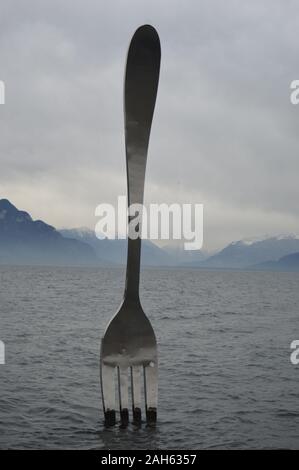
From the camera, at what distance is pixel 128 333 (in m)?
9.44

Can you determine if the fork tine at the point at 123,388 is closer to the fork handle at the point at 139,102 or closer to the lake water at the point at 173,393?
the lake water at the point at 173,393

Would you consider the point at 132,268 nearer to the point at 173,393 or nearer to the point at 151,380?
the point at 151,380

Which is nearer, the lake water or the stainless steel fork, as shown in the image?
the stainless steel fork

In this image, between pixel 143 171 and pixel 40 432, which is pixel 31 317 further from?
pixel 143 171

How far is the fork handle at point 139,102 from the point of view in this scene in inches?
316

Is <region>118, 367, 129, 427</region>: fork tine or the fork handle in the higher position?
the fork handle

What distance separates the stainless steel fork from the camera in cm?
809

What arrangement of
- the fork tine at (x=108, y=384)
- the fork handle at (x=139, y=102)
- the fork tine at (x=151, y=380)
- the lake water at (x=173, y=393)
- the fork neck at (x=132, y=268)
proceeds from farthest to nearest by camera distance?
the lake water at (x=173, y=393) < the fork tine at (x=151, y=380) < the fork tine at (x=108, y=384) < the fork neck at (x=132, y=268) < the fork handle at (x=139, y=102)

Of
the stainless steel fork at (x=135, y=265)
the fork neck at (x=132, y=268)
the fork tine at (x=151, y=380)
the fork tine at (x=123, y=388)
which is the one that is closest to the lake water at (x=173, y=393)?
the fork tine at (x=123, y=388)

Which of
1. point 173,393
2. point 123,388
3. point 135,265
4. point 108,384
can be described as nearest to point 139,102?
point 135,265

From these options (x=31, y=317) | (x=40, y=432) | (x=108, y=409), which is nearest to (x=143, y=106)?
(x=108, y=409)

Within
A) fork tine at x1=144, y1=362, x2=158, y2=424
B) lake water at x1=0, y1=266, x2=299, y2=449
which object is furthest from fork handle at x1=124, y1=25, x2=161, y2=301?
lake water at x1=0, y1=266, x2=299, y2=449

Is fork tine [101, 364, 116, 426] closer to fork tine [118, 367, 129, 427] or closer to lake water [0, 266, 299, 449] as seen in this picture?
fork tine [118, 367, 129, 427]

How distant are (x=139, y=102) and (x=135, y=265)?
252 cm
